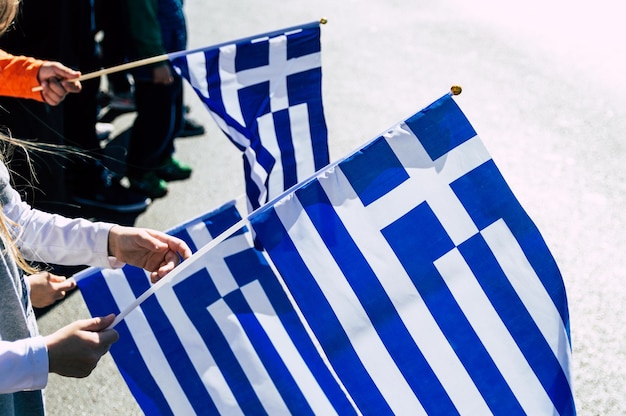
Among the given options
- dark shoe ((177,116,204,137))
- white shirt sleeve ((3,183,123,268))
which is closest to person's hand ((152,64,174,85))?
dark shoe ((177,116,204,137))

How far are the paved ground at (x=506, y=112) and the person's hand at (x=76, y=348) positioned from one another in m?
1.59

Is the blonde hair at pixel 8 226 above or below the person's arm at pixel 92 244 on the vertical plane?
above

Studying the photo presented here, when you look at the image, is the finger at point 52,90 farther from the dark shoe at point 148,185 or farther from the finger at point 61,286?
the dark shoe at point 148,185

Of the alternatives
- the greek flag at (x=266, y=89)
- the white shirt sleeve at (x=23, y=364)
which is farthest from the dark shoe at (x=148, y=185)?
the white shirt sleeve at (x=23, y=364)

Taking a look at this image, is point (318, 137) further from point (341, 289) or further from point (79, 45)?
point (79, 45)

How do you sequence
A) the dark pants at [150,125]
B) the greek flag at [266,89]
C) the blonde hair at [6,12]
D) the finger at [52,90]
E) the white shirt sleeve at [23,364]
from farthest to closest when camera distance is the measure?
the dark pants at [150,125] < the finger at [52,90] < the greek flag at [266,89] < the blonde hair at [6,12] < the white shirt sleeve at [23,364]

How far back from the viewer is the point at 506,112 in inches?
200

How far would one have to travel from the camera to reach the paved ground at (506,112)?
10.5 ft

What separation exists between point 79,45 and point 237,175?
52.2 inches

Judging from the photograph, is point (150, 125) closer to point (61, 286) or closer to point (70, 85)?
point (70, 85)

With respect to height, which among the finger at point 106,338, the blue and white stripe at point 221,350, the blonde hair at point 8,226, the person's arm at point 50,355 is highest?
the blonde hair at point 8,226

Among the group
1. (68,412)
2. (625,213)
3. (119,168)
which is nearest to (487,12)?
(625,213)

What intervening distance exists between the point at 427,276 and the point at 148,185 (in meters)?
2.98

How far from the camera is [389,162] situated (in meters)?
1.81
